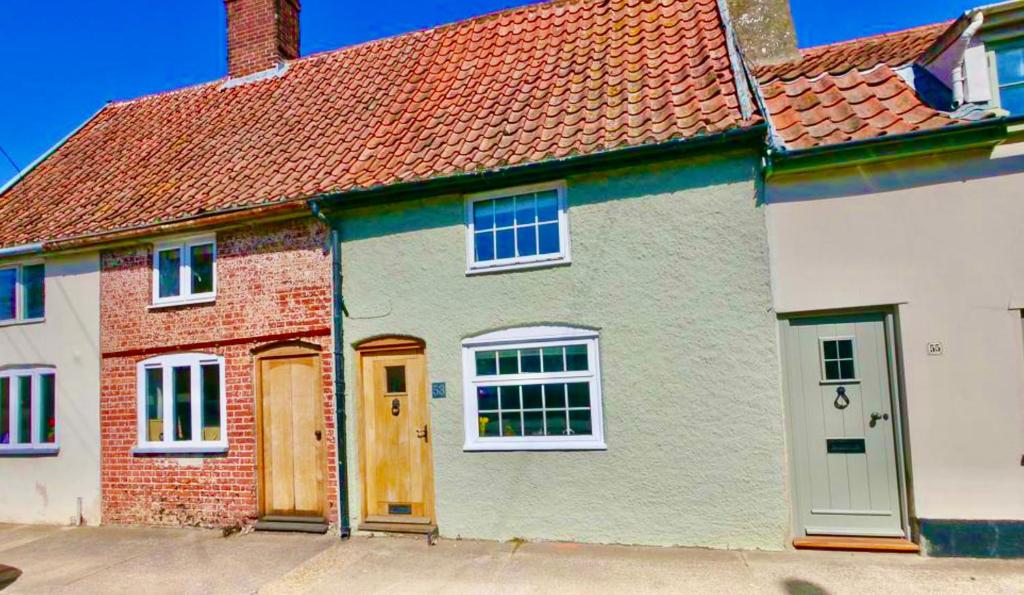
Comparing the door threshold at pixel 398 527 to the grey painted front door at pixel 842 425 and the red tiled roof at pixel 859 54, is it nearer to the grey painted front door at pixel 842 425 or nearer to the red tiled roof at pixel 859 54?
the grey painted front door at pixel 842 425

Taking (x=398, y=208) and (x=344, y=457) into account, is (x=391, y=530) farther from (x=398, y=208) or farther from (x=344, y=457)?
(x=398, y=208)

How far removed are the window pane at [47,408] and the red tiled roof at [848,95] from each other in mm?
10375

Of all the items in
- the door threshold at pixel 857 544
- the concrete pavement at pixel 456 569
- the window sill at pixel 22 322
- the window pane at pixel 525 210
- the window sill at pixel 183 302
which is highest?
the window pane at pixel 525 210

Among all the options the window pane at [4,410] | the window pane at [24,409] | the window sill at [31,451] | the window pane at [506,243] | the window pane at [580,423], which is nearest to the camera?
the window pane at [580,423]

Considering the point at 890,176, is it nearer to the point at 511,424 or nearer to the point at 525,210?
the point at 525,210

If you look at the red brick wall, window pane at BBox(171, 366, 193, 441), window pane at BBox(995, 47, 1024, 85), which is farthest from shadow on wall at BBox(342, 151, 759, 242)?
window pane at BBox(171, 366, 193, 441)

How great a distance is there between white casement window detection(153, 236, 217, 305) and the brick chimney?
4873mm

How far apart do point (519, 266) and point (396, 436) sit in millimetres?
2587

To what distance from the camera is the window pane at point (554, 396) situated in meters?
6.93

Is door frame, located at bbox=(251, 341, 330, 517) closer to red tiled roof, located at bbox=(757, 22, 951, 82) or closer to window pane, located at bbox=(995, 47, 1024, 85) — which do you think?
red tiled roof, located at bbox=(757, 22, 951, 82)

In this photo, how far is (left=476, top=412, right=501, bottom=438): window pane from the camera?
23.4 feet

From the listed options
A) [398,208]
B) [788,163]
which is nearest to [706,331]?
[788,163]

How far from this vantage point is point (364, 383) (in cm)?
Answer: 768

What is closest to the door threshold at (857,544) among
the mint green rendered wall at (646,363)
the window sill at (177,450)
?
the mint green rendered wall at (646,363)
